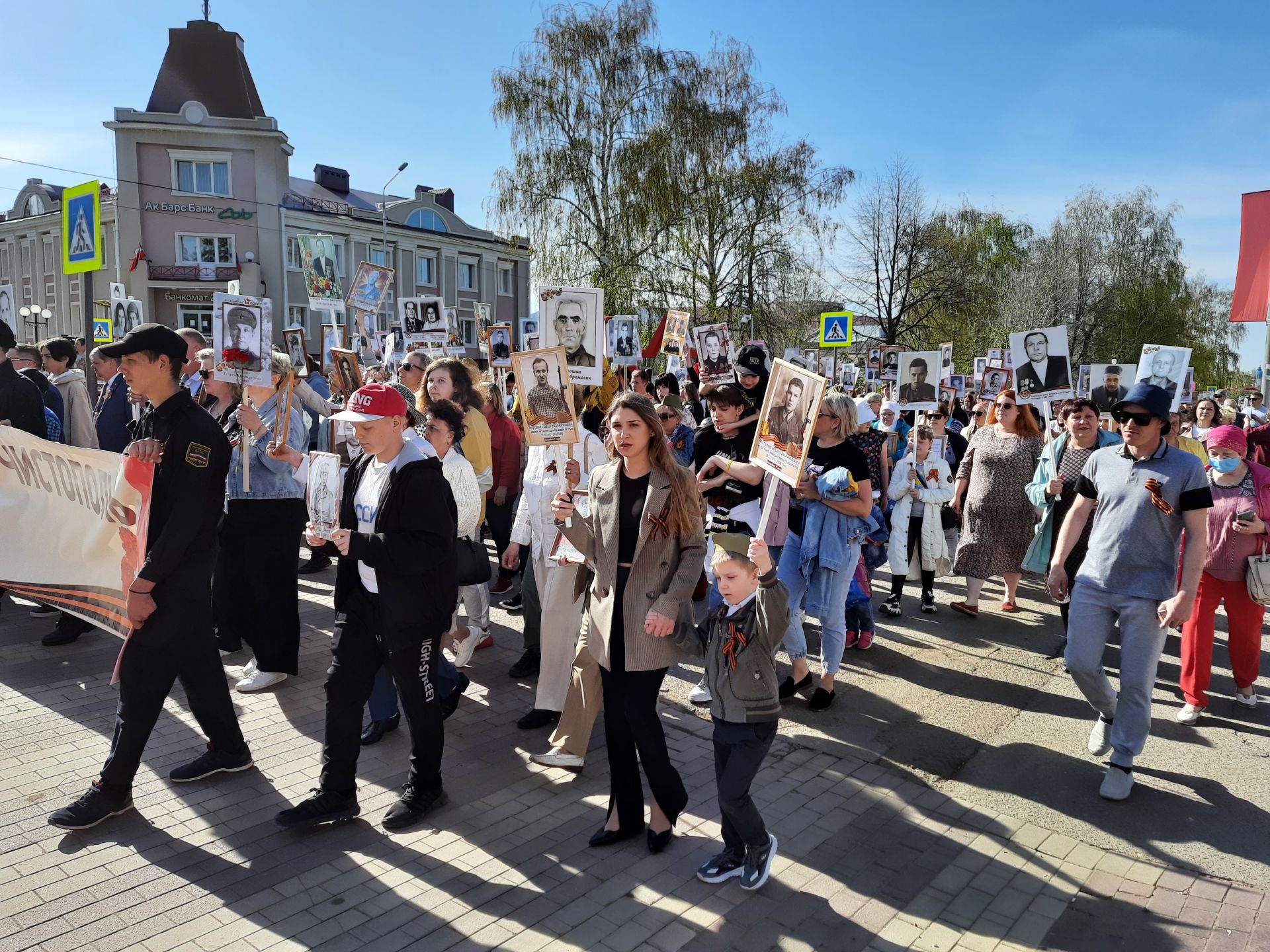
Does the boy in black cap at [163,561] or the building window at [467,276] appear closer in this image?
the boy in black cap at [163,561]

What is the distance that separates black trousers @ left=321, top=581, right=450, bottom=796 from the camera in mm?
3980

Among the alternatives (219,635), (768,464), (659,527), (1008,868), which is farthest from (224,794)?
(1008,868)

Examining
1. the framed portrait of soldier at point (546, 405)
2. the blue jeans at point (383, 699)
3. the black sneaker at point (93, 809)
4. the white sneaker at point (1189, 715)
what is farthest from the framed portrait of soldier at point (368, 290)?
the white sneaker at point (1189, 715)

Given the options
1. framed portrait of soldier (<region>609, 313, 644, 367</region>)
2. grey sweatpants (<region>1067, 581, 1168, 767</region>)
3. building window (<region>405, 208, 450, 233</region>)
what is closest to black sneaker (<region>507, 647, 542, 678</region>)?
grey sweatpants (<region>1067, 581, 1168, 767</region>)

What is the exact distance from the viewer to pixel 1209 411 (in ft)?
36.3

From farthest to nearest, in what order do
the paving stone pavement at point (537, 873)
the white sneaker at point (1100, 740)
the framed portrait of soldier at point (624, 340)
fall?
the framed portrait of soldier at point (624, 340), the white sneaker at point (1100, 740), the paving stone pavement at point (537, 873)

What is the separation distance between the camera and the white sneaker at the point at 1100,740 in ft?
16.5

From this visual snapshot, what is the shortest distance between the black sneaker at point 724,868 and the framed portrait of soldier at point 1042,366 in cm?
504

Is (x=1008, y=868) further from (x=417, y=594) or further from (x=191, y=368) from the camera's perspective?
(x=191, y=368)

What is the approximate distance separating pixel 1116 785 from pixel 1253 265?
31.6 feet

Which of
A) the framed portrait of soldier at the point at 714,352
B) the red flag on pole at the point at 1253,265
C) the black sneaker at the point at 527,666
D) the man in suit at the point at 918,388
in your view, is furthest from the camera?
the red flag on pole at the point at 1253,265

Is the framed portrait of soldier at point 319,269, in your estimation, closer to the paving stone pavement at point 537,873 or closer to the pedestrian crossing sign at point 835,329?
the pedestrian crossing sign at point 835,329

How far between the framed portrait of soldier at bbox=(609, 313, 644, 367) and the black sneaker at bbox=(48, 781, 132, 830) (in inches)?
290

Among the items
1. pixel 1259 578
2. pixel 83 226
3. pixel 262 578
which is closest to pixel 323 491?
pixel 262 578
